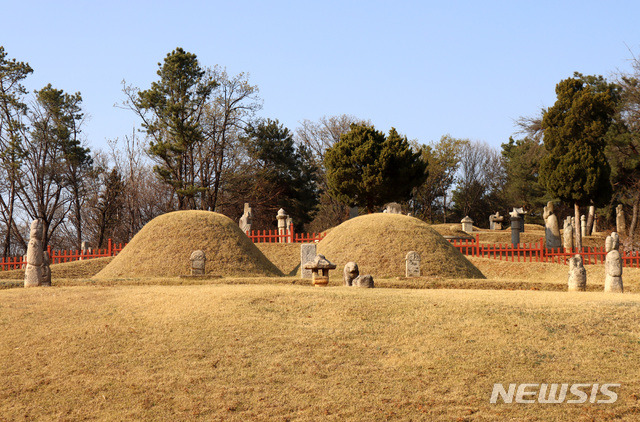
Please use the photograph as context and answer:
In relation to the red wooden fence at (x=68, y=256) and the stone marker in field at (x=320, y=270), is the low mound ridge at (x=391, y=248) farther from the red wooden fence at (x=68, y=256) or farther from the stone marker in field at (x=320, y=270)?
the red wooden fence at (x=68, y=256)

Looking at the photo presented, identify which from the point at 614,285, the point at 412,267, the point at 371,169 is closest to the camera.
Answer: the point at 614,285

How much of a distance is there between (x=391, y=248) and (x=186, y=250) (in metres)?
8.40

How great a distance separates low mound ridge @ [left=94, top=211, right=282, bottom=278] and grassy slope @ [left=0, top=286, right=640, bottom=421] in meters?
10.4

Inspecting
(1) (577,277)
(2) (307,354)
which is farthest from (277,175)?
(2) (307,354)

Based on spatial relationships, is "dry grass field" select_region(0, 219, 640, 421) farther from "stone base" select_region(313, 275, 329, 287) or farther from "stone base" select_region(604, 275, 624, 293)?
"stone base" select_region(313, 275, 329, 287)

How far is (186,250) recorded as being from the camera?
82.0 ft

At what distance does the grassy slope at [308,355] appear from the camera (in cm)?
865

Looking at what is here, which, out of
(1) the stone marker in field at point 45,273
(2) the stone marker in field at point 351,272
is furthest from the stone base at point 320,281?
(1) the stone marker in field at point 45,273

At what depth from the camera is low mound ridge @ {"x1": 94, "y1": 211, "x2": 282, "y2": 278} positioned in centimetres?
2398

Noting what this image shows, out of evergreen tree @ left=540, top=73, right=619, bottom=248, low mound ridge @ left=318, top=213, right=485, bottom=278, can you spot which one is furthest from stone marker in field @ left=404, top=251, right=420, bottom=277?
evergreen tree @ left=540, top=73, right=619, bottom=248

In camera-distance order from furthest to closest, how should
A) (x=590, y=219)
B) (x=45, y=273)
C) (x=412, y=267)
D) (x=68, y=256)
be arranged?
(x=590, y=219) → (x=68, y=256) → (x=412, y=267) → (x=45, y=273)

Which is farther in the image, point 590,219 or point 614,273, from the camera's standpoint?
point 590,219

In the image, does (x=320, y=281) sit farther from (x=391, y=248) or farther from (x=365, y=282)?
(x=391, y=248)

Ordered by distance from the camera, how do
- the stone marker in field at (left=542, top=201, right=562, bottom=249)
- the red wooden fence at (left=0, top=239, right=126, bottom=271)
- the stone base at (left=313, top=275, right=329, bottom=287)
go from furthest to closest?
the stone marker in field at (left=542, top=201, right=562, bottom=249) < the red wooden fence at (left=0, top=239, right=126, bottom=271) < the stone base at (left=313, top=275, right=329, bottom=287)
